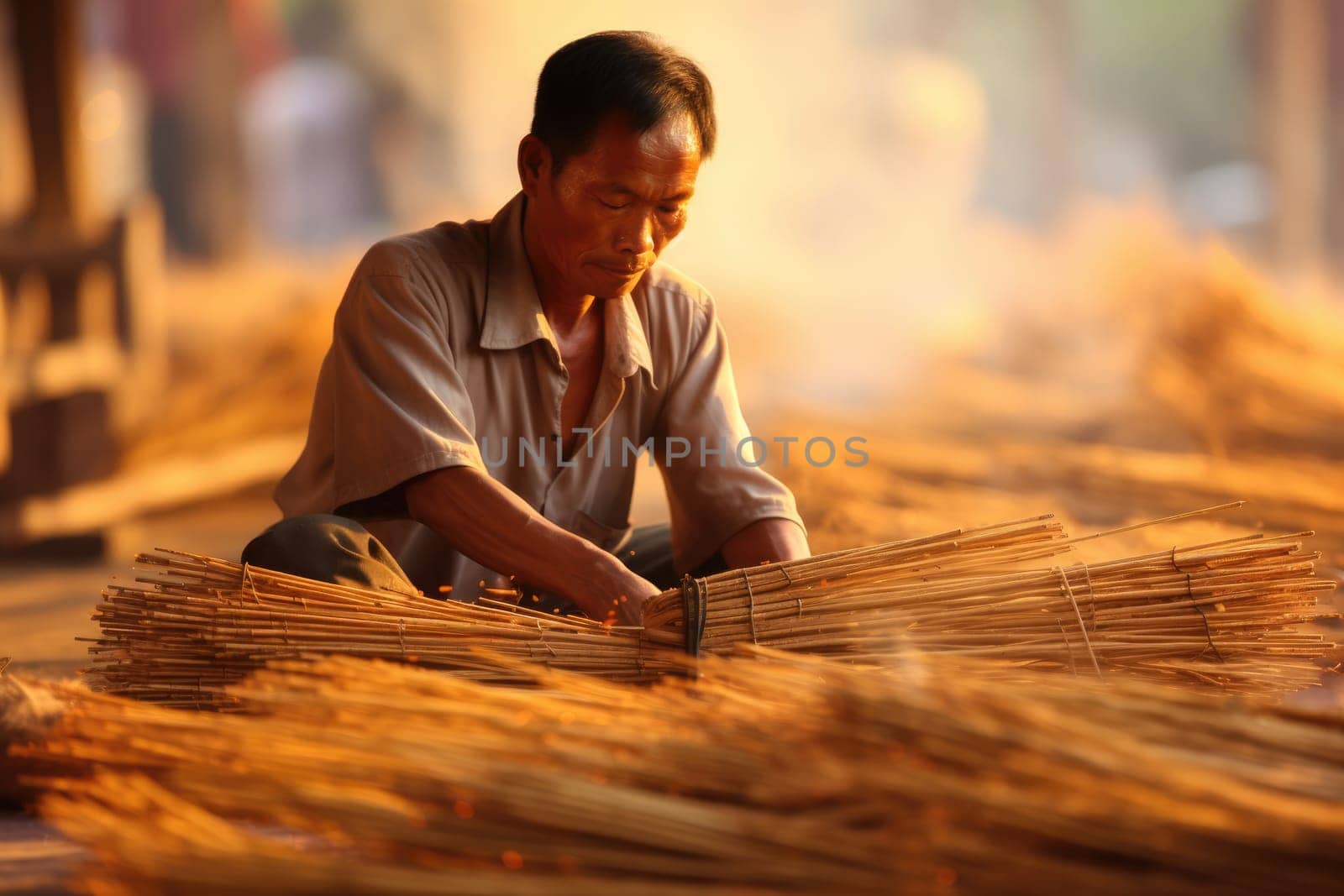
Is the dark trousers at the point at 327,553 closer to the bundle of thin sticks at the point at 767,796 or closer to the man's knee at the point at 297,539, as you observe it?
the man's knee at the point at 297,539

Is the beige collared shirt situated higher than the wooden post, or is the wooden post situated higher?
the wooden post

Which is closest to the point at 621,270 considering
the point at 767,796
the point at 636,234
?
the point at 636,234

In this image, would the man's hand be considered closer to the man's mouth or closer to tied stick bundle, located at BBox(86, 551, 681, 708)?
tied stick bundle, located at BBox(86, 551, 681, 708)

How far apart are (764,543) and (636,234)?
1.73 ft

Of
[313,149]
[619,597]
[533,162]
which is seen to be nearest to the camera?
[619,597]

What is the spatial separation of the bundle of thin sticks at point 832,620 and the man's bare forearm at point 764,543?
15.6 inches

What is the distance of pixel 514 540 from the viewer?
209cm

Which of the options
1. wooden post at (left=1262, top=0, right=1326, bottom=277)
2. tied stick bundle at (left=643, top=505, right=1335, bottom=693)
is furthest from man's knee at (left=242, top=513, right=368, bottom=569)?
wooden post at (left=1262, top=0, right=1326, bottom=277)

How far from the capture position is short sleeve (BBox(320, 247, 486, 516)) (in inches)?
84.3

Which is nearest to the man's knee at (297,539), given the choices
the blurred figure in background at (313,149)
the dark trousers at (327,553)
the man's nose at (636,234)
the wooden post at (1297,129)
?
the dark trousers at (327,553)

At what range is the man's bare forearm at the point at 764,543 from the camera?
2369mm

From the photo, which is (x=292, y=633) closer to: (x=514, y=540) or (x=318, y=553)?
(x=318, y=553)

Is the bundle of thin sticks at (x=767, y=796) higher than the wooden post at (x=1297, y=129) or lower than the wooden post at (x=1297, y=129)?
lower

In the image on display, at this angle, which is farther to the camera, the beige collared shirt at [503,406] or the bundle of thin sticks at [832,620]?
the beige collared shirt at [503,406]
